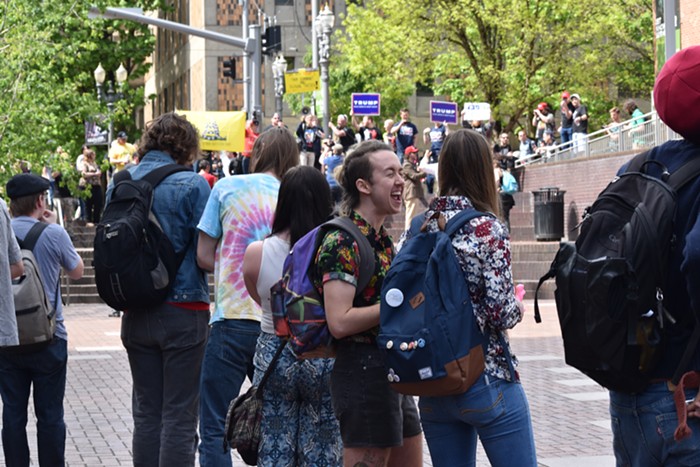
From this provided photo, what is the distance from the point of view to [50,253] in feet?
24.6

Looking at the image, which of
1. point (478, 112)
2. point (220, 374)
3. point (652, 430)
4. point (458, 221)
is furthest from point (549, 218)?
point (652, 430)

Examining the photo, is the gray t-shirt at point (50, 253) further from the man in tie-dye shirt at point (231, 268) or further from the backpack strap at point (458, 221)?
the backpack strap at point (458, 221)

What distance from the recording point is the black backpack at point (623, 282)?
366 cm

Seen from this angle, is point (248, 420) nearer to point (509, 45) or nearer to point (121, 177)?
point (121, 177)

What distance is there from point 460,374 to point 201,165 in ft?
84.2

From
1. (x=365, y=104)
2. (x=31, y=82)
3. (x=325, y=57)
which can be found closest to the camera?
(x=31, y=82)

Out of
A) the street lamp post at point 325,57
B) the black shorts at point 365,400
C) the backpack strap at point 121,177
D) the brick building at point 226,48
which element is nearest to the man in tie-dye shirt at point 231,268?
the backpack strap at point 121,177

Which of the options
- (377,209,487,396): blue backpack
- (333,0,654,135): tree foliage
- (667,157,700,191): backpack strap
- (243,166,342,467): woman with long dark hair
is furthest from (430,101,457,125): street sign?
(667,157,700,191): backpack strap

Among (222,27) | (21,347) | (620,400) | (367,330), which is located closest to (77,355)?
(21,347)

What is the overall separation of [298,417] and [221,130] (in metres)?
24.6

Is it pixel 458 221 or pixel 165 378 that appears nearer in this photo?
pixel 458 221

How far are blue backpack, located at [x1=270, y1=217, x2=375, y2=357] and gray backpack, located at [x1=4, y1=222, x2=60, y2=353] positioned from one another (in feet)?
7.49

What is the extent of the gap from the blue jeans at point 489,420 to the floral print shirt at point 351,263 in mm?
457

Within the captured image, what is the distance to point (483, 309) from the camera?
→ 4.59 meters
